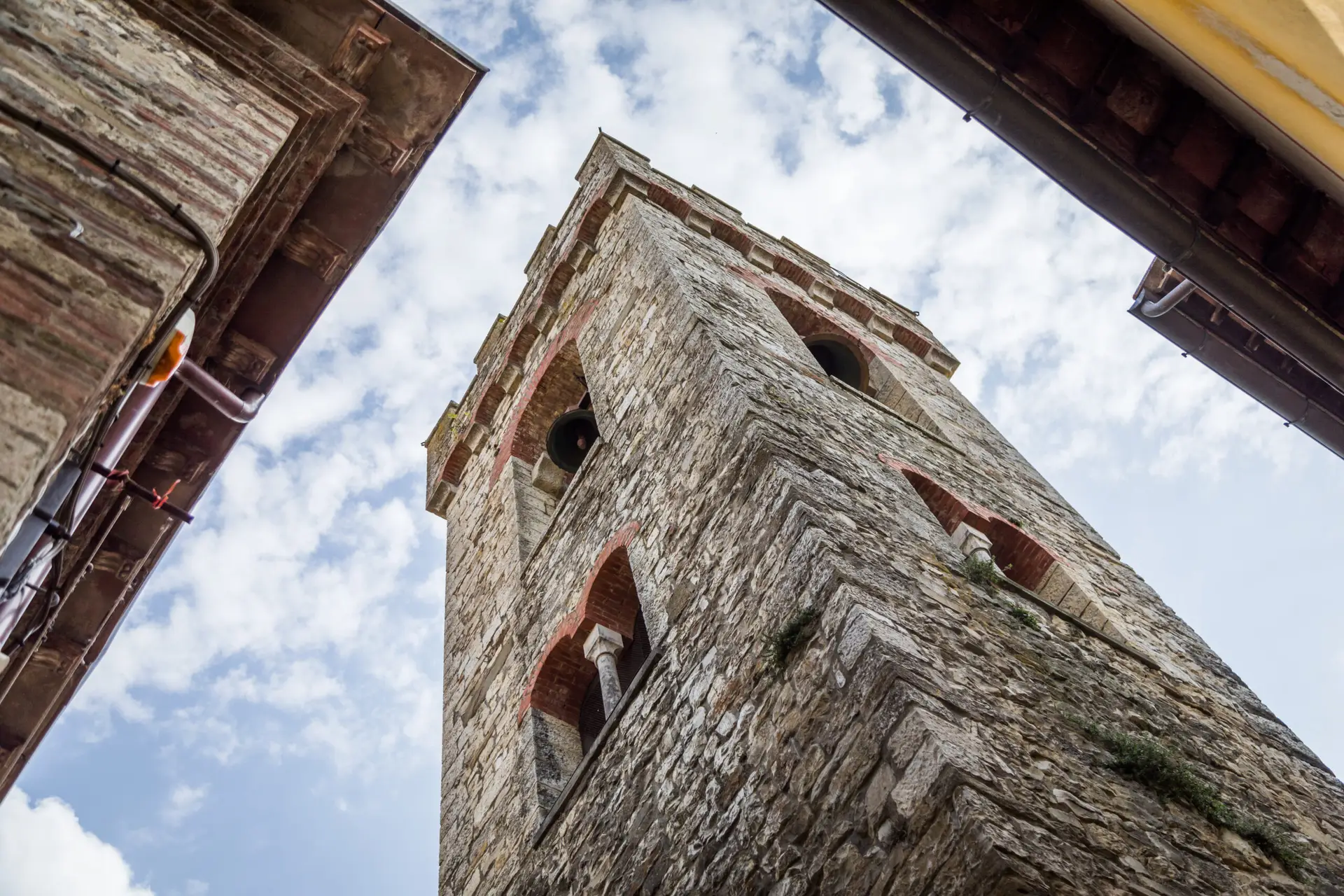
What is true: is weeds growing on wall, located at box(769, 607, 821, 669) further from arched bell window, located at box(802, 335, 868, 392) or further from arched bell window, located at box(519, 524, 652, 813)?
arched bell window, located at box(802, 335, 868, 392)

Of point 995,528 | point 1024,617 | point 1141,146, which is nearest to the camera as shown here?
point 1141,146

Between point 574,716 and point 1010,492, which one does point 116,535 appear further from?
point 1010,492

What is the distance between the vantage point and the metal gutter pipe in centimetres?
369

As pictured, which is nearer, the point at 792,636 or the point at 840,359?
the point at 792,636

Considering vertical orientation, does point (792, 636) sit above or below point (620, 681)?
above

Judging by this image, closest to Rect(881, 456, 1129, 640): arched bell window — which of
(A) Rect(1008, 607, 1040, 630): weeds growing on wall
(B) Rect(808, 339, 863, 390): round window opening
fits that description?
(A) Rect(1008, 607, 1040, 630): weeds growing on wall

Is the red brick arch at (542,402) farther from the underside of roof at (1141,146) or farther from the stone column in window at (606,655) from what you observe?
the underside of roof at (1141,146)

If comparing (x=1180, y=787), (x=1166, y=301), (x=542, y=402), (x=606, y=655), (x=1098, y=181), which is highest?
(x=1166, y=301)

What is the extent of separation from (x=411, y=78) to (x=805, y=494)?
2480mm

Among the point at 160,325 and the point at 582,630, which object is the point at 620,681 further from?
the point at 160,325

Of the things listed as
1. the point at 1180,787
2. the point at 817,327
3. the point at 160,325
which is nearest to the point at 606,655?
the point at 1180,787

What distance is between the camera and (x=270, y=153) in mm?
3818

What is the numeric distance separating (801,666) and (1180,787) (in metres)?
1.58

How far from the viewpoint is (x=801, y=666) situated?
435 cm
